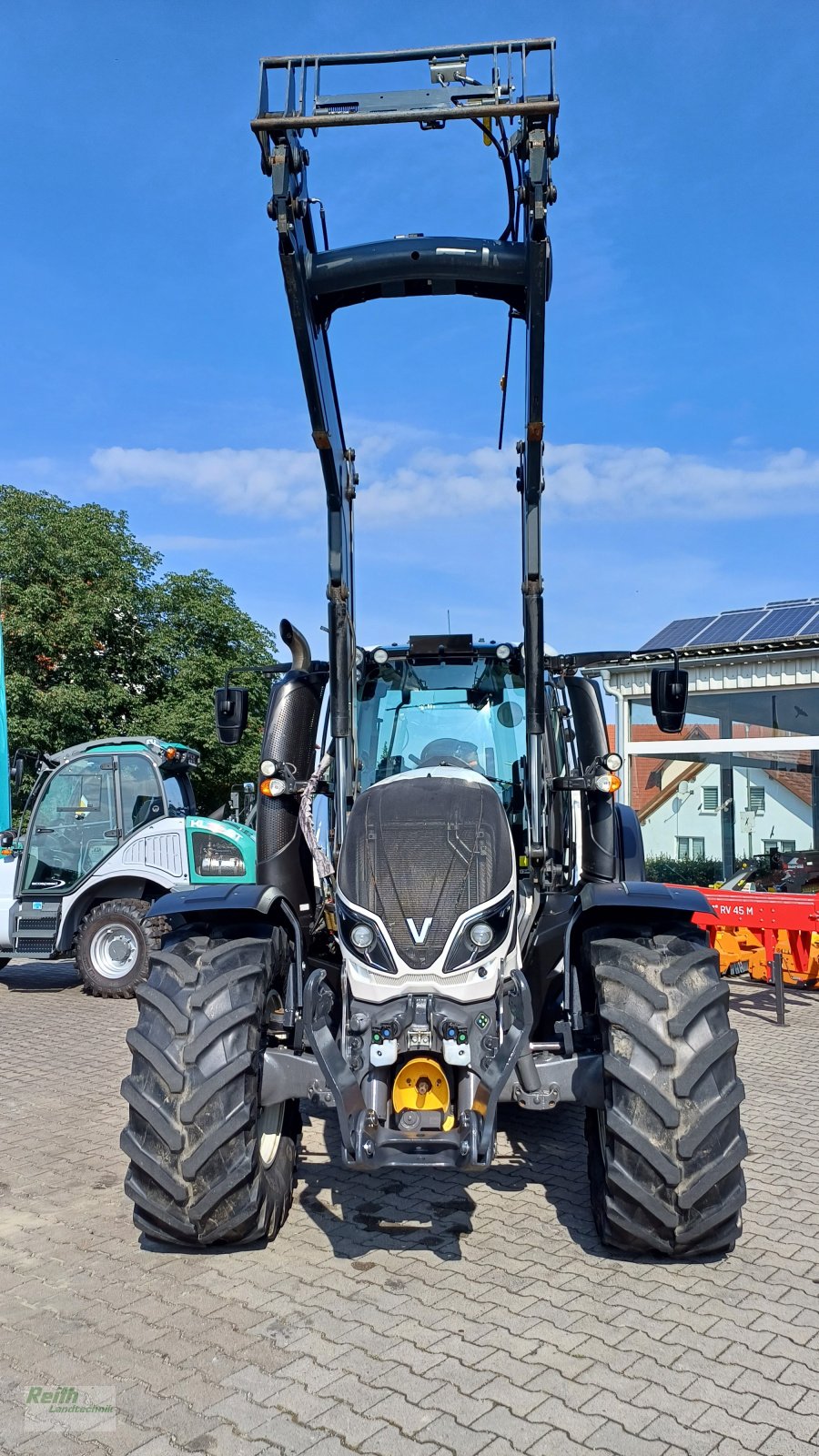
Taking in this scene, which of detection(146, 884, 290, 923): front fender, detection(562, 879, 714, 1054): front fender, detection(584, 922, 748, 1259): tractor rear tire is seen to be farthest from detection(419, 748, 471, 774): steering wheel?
detection(584, 922, 748, 1259): tractor rear tire

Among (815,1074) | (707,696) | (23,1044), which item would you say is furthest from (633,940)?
(707,696)

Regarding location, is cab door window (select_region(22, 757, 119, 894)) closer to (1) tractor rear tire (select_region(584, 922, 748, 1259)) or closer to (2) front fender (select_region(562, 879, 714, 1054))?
(2) front fender (select_region(562, 879, 714, 1054))

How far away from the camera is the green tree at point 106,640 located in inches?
876

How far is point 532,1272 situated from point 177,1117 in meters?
1.47

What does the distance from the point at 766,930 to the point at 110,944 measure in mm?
6332

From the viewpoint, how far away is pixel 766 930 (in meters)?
9.52

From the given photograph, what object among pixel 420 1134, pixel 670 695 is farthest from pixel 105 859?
pixel 420 1134

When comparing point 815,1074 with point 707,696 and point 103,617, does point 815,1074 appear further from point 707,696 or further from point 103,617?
point 103,617

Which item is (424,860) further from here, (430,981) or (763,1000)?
(763,1000)

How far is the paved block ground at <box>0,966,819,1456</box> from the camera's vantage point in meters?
3.12

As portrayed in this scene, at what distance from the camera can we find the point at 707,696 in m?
16.0

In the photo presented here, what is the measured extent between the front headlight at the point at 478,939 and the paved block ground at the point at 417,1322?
1.20 metres

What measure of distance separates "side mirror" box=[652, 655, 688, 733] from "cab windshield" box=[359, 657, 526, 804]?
0.75 m

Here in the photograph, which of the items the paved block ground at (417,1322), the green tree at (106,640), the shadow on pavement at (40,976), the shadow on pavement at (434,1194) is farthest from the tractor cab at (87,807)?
the green tree at (106,640)
